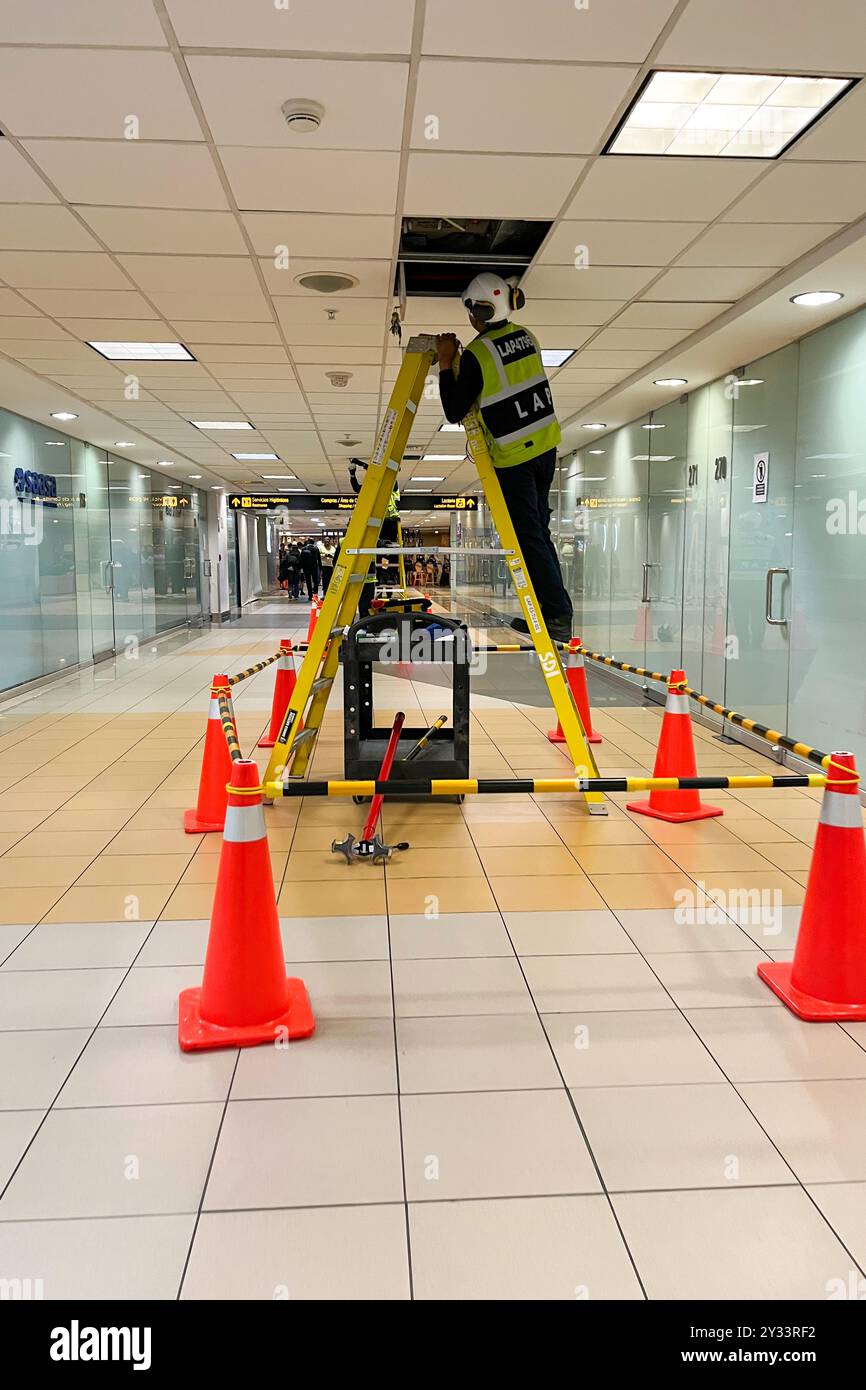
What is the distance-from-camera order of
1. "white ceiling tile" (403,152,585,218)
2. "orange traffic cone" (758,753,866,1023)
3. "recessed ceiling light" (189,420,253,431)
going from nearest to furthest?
"orange traffic cone" (758,753,866,1023)
"white ceiling tile" (403,152,585,218)
"recessed ceiling light" (189,420,253,431)

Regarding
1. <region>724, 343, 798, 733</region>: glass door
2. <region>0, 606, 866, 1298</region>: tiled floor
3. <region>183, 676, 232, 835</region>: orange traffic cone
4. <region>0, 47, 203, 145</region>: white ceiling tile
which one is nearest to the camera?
<region>0, 606, 866, 1298</region>: tiled floor

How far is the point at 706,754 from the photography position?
6215 mm

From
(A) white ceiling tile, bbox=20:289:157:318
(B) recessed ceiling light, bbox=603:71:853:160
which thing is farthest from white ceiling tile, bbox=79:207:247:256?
(B) recessed ceiling light, bbox=603:71:853:160

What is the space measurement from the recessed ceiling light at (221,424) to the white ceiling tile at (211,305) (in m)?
4.26

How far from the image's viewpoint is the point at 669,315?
5660 mm

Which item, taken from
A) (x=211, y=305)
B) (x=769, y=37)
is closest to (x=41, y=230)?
(x=211, y=305)

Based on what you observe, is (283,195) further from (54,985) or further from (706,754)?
(706,754)

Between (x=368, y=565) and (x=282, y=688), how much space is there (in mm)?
1634

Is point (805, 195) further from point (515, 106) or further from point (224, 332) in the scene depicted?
point (224, 332)

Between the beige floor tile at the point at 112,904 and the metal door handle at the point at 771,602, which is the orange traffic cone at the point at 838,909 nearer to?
the beige floor tile at the point at 112,904

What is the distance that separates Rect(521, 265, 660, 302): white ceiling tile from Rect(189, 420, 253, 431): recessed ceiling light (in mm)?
5403

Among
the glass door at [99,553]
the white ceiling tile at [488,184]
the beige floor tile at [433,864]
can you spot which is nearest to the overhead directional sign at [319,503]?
the glass door at [99,553]

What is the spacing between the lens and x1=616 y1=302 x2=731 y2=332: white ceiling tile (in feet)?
17.9

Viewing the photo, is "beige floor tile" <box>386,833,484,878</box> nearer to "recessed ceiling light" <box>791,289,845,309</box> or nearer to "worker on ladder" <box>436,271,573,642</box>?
"worker on ladder" <box>436,271,573,642</box>
